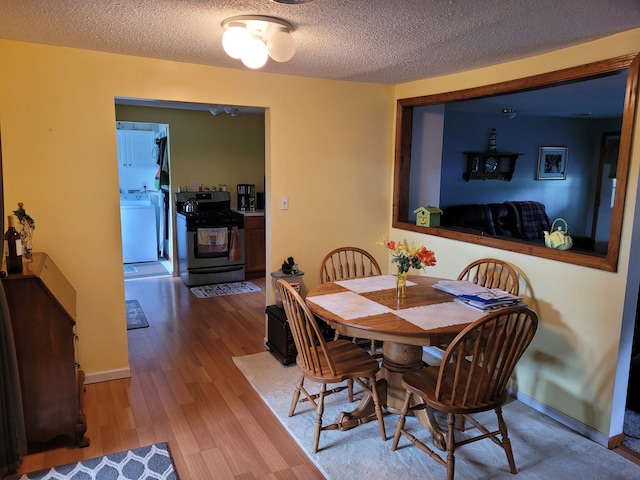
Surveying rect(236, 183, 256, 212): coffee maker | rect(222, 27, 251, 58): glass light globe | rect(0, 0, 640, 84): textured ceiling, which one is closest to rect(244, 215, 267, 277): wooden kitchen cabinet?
rect(236, 183, 256, 212): coffee maker

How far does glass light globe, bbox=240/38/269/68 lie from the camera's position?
7.34ft

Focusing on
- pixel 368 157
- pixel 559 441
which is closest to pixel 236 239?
pixel 368 157

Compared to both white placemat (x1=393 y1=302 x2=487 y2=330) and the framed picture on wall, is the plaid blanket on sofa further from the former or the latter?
white placemat (x1=393 y1=302 x2=487 y2=330)

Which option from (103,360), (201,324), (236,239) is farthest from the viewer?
(236,239)

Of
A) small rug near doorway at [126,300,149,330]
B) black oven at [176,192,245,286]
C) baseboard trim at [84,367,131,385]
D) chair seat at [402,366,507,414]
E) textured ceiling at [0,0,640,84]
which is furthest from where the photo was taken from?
black oven at [176,192,245,286]

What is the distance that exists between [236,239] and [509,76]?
387 cm

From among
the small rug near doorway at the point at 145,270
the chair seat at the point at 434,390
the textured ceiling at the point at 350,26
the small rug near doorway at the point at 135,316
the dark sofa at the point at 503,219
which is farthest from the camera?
the small rug near doorway at the point at 145,270

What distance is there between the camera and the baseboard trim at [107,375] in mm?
3176

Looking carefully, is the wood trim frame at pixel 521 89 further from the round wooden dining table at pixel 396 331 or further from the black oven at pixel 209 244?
the black oven at pixel 209 244

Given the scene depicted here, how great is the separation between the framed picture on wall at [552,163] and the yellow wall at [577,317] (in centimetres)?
411

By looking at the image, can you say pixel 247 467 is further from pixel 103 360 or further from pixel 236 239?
pixel 236 239

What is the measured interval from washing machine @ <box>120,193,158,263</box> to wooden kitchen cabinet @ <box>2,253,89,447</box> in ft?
14.3

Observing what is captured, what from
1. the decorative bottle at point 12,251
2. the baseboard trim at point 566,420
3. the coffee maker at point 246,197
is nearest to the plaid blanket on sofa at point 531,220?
the baseboard trim at point 566,420

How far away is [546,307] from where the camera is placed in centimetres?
287
